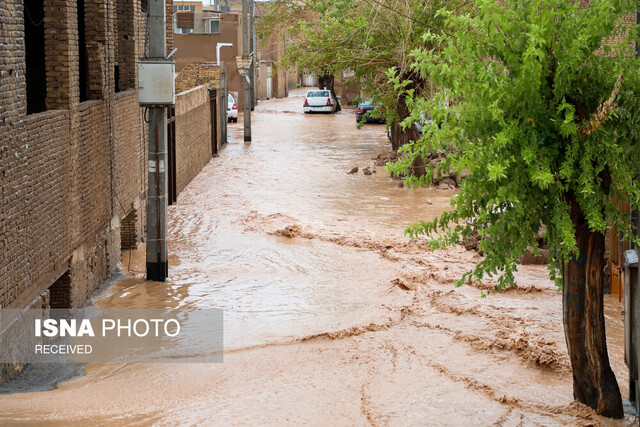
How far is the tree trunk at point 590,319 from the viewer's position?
7477 millimetres

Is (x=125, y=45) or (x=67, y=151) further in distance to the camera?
(x=125, y=45)

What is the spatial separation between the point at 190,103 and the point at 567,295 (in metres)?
17.2

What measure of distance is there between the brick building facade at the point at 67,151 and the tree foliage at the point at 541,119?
13.4 ft

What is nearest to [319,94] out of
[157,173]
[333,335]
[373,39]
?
[373,39]

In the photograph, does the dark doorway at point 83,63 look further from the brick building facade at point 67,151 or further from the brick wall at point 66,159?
the brick wall at point 66,159

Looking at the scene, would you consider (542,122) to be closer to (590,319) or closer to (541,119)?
(541,119)

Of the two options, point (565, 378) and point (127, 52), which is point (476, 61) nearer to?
point (565, 378)

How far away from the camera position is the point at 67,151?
1070cm

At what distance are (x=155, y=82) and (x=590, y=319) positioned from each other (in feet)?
24.3

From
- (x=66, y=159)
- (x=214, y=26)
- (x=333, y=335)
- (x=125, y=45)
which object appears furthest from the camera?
(x=214, y=26)

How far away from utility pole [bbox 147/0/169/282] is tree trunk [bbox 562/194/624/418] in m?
6.97

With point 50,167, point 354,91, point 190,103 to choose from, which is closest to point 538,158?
point 50,167

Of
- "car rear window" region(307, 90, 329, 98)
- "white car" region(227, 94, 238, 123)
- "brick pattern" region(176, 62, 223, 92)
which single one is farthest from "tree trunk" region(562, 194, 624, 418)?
"car rear window" region(307, 90, 329, 98)

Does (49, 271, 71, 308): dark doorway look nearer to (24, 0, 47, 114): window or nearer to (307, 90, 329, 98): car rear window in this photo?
(24, 0, 47, 114): window
